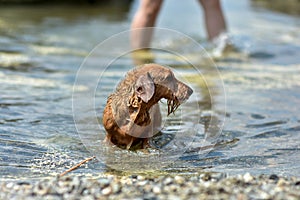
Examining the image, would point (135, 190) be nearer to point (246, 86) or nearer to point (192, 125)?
point (192, 125)

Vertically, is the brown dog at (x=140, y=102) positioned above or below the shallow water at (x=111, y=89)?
above

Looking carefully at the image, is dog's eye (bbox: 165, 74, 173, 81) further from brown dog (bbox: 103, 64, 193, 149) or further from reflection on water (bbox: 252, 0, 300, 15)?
reflection on water (bbox: 252, 0, 300, 15)

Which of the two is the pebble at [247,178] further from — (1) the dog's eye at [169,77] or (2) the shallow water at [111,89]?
(1) the dog's eye at [169,77]

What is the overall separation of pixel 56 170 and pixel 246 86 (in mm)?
3229

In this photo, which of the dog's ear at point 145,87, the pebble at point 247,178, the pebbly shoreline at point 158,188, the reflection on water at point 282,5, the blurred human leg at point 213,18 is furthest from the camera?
the reflection on water at point 282,5

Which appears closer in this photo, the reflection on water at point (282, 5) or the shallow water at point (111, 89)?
the shallow water at point (111, 89)

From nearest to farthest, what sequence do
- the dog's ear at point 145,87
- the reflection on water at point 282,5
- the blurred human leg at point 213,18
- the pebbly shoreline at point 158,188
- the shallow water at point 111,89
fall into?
the pebbly shoreline at point 158,188 < the dog's ear at point 145,87 < the shallow water at point 111,89 < the blurred human leg at point 213,18 < the reflection on water at point 282,5

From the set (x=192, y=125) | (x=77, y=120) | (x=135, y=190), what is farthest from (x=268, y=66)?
(x=135, y=190)

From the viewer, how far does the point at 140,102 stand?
382 cm

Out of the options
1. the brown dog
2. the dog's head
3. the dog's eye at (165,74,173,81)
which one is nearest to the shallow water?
the brown dog

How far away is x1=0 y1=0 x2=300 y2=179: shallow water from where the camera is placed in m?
4.12

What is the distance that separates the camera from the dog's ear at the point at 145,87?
3668mm

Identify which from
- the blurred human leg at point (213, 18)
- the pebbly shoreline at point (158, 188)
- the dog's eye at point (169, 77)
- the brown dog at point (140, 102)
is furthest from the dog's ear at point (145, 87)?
the blurred human leg at point (213, 18)

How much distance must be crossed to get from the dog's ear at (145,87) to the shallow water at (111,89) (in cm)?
59
